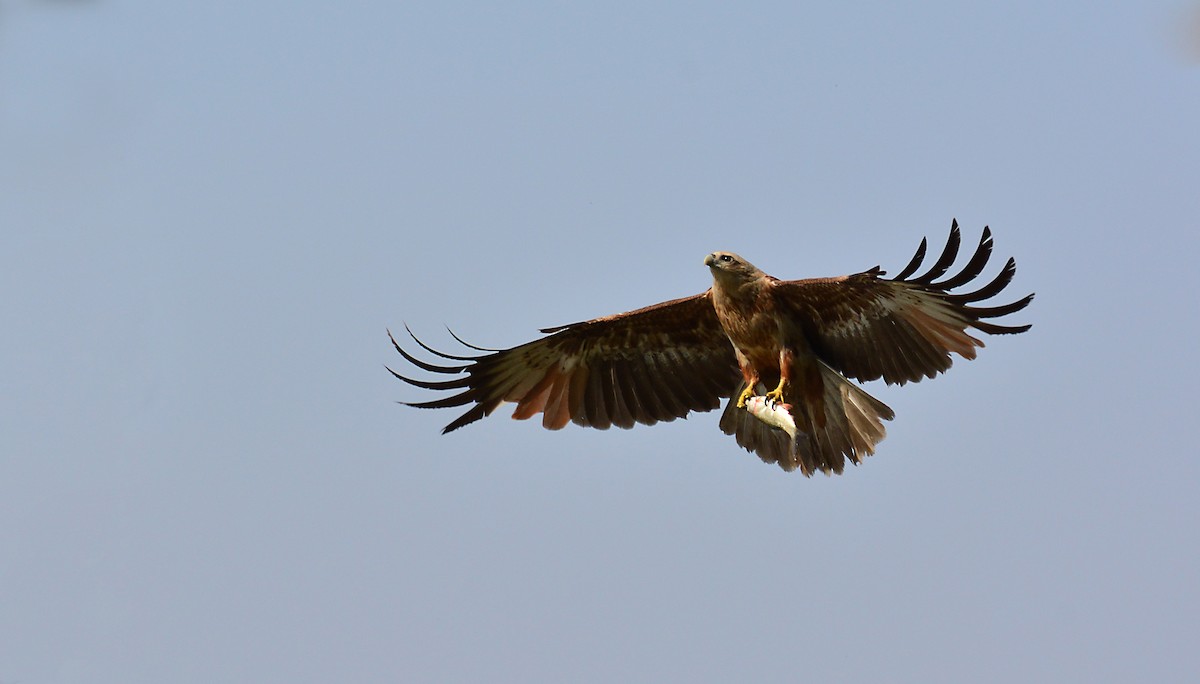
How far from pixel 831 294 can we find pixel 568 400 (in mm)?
2782

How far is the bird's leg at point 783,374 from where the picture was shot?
1242 cm

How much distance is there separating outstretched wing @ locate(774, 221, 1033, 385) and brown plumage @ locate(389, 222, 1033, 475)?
10 millimetres

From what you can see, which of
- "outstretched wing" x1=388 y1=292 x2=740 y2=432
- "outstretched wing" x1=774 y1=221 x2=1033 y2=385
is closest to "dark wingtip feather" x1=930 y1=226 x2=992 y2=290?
"outstretched wing" x1=774 y1=221 x2=1033 y2=385

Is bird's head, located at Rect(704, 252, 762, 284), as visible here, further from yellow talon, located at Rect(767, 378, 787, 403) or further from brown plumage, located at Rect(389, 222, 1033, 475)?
yellow talon, located at Rect(767, 378, 787, 403)

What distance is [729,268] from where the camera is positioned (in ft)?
40.2

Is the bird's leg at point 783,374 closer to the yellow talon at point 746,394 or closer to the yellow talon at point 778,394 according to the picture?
the yellow talon at point 778,394

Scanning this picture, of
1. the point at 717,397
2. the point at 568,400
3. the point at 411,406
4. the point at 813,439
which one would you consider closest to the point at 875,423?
the point at 813,439

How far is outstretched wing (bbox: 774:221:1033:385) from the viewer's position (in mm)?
11516

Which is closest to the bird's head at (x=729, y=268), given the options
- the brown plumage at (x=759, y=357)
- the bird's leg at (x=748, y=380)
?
the brown plumage at (x=759, y=357)

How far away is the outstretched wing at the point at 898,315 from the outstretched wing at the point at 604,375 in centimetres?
111

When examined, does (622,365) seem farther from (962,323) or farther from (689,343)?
(962,323)

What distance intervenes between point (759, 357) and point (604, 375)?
175 cm

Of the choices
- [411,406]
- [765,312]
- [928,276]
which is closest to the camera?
[928,276]

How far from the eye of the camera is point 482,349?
13.6 metres
